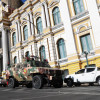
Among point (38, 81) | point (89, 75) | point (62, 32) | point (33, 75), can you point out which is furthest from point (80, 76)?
point (62, 32)

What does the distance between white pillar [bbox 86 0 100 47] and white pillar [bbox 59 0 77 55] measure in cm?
287

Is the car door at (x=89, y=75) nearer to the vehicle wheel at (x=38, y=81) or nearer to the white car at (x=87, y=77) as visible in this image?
the white car at (x=87, y=77)

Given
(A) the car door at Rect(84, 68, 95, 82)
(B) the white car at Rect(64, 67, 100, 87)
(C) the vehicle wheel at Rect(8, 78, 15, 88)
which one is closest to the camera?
(B) the white car at Rect(64, 67, 100, 87)

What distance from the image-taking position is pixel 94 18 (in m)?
14.5

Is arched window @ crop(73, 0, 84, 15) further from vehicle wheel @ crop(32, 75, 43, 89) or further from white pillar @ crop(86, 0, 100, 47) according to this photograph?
vehicle wheel @ crop(32, 75, 43, 89)

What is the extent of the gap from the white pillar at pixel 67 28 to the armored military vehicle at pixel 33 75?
5303 mm

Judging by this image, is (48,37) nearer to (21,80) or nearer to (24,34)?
(24,34)

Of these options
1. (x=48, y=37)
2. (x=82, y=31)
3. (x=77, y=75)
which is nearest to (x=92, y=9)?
(x=82, y=31)

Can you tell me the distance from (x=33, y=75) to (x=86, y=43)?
8451mm

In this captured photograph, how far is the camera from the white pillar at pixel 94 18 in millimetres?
13945

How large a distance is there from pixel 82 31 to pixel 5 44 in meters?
16.1

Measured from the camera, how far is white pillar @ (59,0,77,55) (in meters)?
16.0

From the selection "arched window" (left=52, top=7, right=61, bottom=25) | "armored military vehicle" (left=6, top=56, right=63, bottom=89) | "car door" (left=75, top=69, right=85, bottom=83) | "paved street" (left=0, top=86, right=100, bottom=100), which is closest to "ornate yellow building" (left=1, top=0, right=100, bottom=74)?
"arched window" (left=52, top=7, right=61, bottom=25)

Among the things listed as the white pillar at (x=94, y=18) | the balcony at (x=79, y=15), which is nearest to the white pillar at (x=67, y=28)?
the balcony at (x=79, y=15)
